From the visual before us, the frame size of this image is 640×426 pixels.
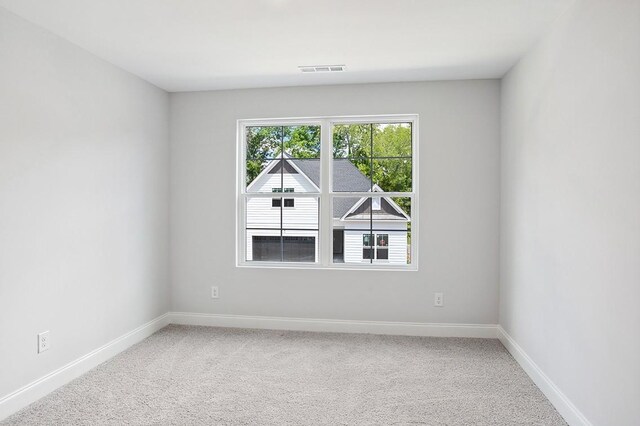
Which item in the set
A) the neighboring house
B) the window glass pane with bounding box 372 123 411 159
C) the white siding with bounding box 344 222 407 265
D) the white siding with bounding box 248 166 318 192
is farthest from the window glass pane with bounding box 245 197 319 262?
the window glass pane with bounding box 372 123 411 159

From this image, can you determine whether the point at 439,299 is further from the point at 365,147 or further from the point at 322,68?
the point at 322,68

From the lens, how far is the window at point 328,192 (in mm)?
4074

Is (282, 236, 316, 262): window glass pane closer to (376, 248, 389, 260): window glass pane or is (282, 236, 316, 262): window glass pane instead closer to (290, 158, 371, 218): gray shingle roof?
(290, 158, 371, 218): gray shingle roof

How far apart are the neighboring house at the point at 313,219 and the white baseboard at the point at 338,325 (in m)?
0.60

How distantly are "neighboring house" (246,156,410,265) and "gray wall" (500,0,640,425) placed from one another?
1.21 m

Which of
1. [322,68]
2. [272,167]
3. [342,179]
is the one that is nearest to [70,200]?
[272,167]

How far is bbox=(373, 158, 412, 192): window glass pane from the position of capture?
13.3 feet

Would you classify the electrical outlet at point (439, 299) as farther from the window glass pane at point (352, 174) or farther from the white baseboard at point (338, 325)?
the window glass pane at point (352, 174)

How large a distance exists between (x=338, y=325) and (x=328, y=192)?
131cm

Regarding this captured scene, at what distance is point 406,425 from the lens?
7.73ft

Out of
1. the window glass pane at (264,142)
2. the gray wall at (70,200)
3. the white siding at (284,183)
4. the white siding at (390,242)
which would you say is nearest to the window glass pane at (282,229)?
the white siding at (284,183)

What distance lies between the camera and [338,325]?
4059 mm

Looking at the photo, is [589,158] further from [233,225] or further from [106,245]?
[106,245]

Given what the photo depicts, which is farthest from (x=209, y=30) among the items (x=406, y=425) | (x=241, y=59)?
(x=406, y=425)
